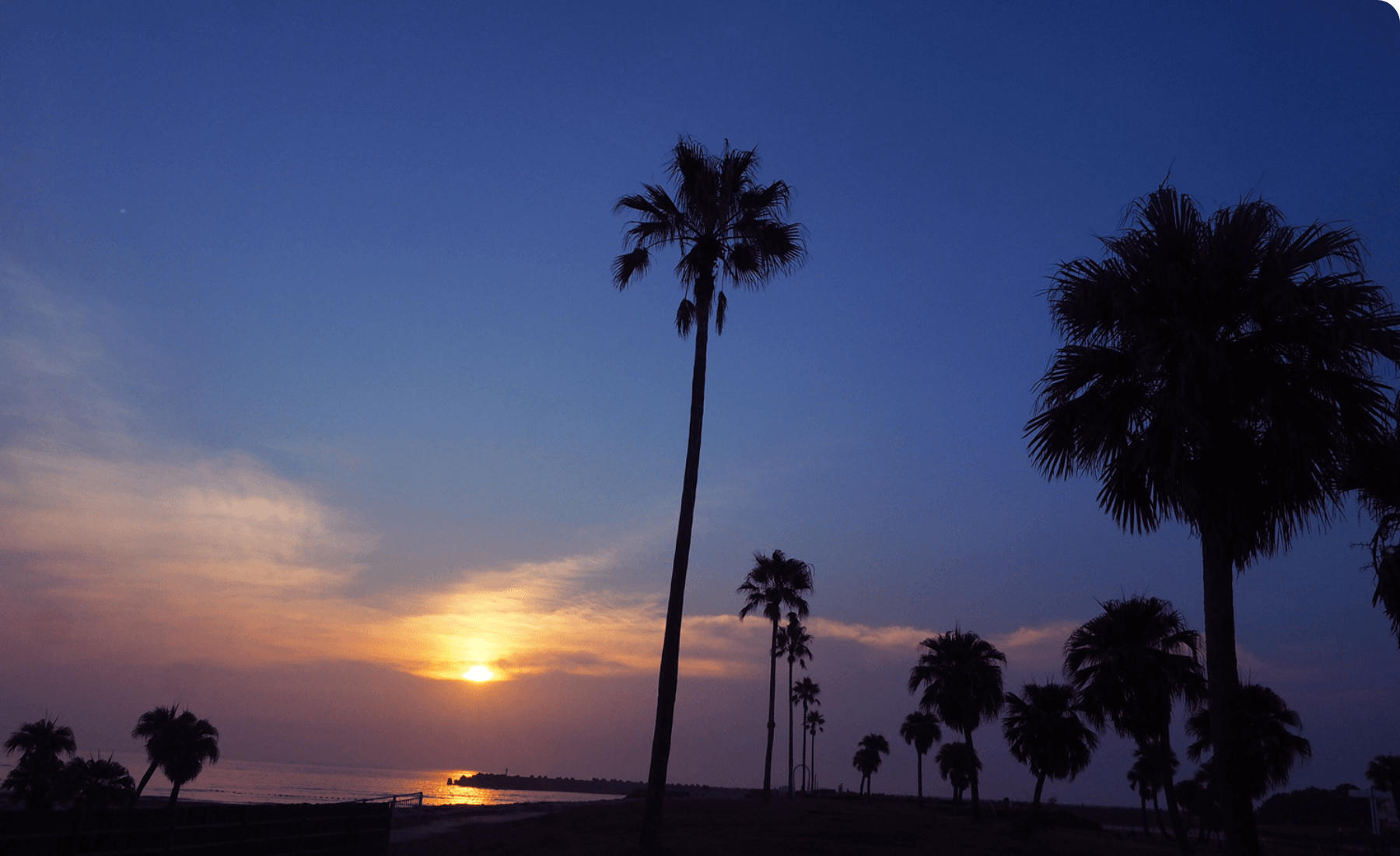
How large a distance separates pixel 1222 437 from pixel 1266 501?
41.7 inches

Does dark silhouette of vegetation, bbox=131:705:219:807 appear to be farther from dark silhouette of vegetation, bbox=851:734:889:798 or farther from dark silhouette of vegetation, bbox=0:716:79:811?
dark silhouette of vegetation, bbox=851:734:889:798

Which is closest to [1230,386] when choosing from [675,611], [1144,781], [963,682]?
[675,611]

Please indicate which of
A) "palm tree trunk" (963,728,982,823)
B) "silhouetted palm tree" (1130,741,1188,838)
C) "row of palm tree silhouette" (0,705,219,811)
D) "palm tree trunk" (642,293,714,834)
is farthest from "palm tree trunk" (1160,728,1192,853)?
"row of palm tree silhouette" (0,705,219,811)

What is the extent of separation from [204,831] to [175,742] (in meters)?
36.8

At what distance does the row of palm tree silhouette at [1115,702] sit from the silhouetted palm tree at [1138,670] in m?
0.03

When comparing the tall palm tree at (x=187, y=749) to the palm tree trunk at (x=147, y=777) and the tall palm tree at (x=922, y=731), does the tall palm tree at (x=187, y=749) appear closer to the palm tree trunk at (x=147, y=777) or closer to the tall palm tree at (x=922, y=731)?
the palm tree trunk at (x=147, y=777)

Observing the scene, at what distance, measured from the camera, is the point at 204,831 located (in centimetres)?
1753

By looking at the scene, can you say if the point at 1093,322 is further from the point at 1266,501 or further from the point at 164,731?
the point at 164,731

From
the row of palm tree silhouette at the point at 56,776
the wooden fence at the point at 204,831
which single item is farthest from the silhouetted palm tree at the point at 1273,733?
the row of palm tree silhouette at the point at 56,776

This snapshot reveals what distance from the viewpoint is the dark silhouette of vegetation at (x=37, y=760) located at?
37.2 metres

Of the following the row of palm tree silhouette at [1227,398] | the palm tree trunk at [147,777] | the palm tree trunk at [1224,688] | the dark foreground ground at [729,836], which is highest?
the row of palm tree silhouette at [1227,398]

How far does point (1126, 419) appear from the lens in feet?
43.5

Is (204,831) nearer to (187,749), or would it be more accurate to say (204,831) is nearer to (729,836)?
(729,836)

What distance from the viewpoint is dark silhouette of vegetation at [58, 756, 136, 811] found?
37.5 meters
